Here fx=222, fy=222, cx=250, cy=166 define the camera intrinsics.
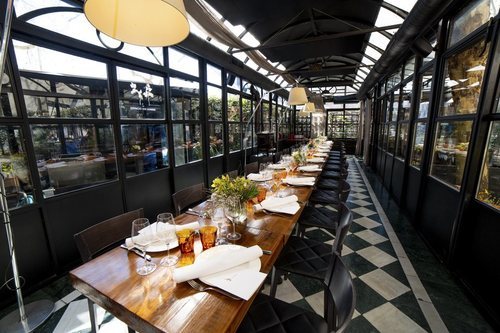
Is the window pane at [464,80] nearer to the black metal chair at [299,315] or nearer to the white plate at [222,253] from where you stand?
the black metal chair at [299,315]

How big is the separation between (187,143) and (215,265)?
3360mm

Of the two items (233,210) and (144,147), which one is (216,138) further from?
(233,210)

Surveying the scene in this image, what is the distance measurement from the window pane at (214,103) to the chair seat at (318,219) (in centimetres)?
302

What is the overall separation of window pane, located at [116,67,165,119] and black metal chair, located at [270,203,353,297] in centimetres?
250

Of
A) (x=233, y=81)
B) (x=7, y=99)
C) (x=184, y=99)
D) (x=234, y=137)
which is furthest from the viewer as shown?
(x=234, y=137)

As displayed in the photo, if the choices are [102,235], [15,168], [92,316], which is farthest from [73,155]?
[92,316]

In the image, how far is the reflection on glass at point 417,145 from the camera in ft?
10.9

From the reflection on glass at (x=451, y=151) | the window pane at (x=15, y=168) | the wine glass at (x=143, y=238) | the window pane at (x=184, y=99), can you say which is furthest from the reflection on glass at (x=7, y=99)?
the reflection on glass at (x=451, y=151)

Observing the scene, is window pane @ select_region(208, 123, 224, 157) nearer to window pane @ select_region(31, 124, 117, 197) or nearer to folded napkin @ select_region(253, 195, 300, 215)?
window pane @ select_region(31, 124, 117, 197)

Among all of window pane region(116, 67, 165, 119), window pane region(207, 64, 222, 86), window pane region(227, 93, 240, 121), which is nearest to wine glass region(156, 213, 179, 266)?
window pane region(116, 67, 165, 119)

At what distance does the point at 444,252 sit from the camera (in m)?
2.34

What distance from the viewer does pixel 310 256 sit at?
1676mm

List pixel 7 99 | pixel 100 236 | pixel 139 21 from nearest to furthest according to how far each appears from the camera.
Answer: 1. pixel 139 21
2. pixel 100 236
3. pixel 7 99

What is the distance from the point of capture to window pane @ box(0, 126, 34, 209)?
177cm
